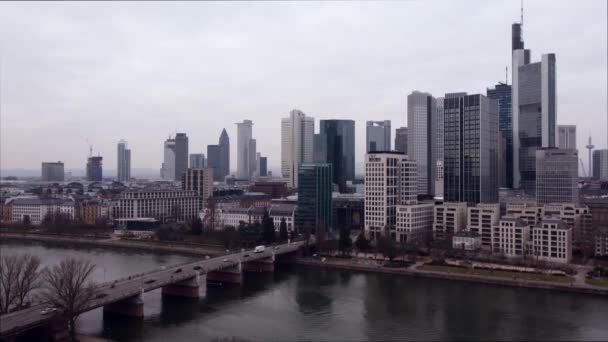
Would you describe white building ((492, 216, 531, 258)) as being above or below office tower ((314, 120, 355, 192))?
below

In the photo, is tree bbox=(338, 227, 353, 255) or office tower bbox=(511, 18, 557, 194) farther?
office tower bbox=(511, 18, 557, 194)

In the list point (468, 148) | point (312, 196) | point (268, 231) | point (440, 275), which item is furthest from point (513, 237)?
point (468, 148)

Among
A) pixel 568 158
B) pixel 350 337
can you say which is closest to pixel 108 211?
pixel 350 337

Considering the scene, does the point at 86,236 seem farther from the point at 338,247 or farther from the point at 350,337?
the point at 350,337

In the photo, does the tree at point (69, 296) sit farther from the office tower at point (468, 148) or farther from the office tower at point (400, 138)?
the office tower at point (400, 138)

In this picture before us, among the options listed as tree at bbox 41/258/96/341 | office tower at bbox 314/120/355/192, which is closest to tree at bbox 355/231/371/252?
tree at bbox 41/258/96/341

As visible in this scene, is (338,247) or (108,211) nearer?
(338,247)

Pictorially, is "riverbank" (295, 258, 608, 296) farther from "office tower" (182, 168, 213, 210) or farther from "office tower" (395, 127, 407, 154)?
"office tower" (395, 127, 407, 154)
